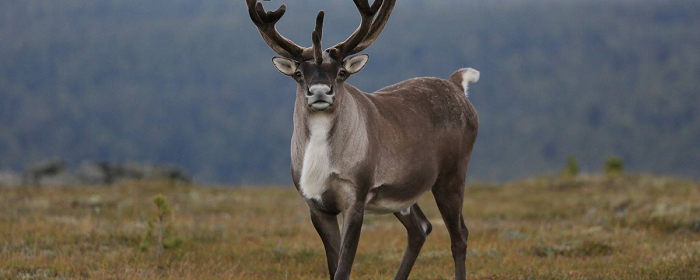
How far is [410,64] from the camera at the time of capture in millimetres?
128250

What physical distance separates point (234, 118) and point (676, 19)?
69.4 m

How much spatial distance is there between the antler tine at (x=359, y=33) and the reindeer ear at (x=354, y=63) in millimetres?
78

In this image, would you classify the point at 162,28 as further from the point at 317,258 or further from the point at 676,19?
the point at 317,258

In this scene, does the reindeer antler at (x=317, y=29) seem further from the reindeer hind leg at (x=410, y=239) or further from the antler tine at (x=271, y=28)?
the reindeer hind leg at (x=410, y=239)

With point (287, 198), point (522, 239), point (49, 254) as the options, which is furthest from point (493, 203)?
point (49, 254)

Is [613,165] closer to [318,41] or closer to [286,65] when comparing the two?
[286,65]

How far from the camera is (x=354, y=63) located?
26.0ft

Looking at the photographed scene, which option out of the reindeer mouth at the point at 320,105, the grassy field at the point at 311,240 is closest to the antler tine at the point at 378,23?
the reindeer mouth at the point at 320,105

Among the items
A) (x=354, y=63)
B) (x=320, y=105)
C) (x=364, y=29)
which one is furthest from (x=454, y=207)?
(x=320, y=105)

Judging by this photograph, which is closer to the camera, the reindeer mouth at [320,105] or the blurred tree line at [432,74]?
the reindeer mouth at [320,105]

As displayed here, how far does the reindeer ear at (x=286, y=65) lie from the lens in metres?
7.74

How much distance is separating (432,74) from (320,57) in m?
112

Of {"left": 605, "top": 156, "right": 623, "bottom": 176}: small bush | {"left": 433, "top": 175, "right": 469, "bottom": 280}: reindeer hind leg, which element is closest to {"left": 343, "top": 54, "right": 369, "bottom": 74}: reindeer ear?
{"left": 433, "top": 175, "right": 469, "bottom": 280}: reindeer hind leg

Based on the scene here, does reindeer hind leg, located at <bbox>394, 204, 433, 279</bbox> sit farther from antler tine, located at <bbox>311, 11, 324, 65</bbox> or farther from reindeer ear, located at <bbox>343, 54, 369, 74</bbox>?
antler tine, located at <bbox>311, 11, 324, 65</bbox>
